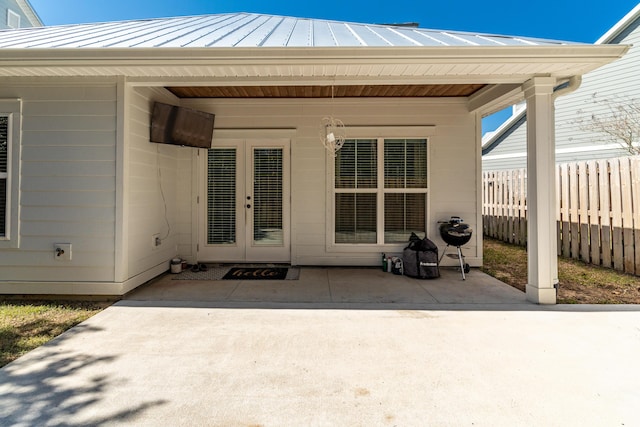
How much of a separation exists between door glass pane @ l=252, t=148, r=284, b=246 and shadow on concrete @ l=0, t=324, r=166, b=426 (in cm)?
308

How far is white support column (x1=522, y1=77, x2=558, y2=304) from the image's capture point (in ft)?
11.1

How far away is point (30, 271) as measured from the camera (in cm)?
354

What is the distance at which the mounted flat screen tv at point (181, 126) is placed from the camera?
13.8 ft

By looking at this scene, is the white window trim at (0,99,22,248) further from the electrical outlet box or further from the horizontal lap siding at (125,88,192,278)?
the horizontal lap siding at (125,88,192,278)

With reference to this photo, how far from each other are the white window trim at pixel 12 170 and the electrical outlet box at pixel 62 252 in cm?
44

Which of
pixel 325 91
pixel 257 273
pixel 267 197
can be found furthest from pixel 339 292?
pixel 325 91

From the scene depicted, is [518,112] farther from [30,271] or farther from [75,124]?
[30,271]

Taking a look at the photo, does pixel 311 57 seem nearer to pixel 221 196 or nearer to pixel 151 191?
pixel 151 191

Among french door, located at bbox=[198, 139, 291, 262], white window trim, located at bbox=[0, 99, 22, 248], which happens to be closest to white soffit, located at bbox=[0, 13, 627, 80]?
white window trim, located at bbox=[0, 99, 22, 248]

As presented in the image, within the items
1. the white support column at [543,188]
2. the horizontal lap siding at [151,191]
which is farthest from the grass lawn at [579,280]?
the horizontal lap siding at [151,191]

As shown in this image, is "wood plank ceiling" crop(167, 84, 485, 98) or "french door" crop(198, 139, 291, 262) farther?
"french door" crop(198, 139, 291, 262)

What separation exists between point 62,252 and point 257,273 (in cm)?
232

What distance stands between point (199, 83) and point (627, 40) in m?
11.5

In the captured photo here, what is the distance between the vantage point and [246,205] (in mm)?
5188
